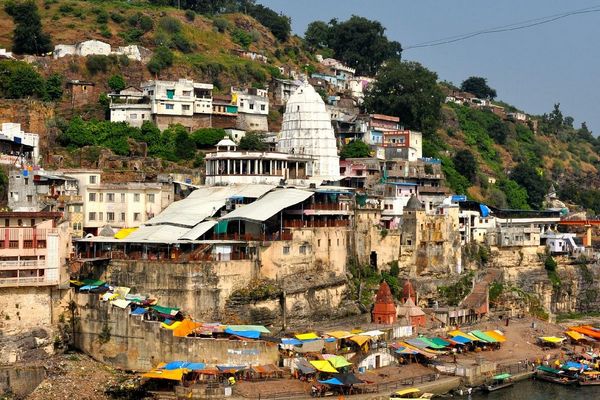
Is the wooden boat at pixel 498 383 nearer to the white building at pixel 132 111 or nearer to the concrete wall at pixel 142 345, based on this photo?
the concrete wall at pixel 142 345

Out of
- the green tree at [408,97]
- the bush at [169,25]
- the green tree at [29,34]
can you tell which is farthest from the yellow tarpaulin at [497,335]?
the bush at [169,25]

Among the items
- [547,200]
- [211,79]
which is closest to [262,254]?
[211,79]

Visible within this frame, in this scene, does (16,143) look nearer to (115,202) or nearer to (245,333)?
(115,202)

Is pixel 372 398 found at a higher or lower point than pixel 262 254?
lower

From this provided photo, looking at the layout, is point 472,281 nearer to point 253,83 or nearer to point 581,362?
point 581,362

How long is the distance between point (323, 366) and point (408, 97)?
4456 centimetres

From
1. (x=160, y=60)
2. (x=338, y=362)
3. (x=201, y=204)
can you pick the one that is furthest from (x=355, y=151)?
(x=338, y=362)

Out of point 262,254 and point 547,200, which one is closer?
point 262,254

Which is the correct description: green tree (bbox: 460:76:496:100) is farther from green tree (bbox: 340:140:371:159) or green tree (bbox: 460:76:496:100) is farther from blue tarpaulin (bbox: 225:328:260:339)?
blue tarpaulin (bbox: 225:328:260:339)

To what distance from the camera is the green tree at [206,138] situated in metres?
67.3

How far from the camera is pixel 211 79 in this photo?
271 ft

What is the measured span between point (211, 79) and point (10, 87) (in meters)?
19.7

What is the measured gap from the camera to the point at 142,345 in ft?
141

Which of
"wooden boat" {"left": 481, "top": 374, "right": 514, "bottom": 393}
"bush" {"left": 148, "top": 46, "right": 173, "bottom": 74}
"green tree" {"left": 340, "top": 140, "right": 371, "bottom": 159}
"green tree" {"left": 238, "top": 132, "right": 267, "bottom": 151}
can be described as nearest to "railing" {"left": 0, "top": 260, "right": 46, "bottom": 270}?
"wooden boat" {"left": 481, "top": 374, "right": 514, "bottom": 393}
